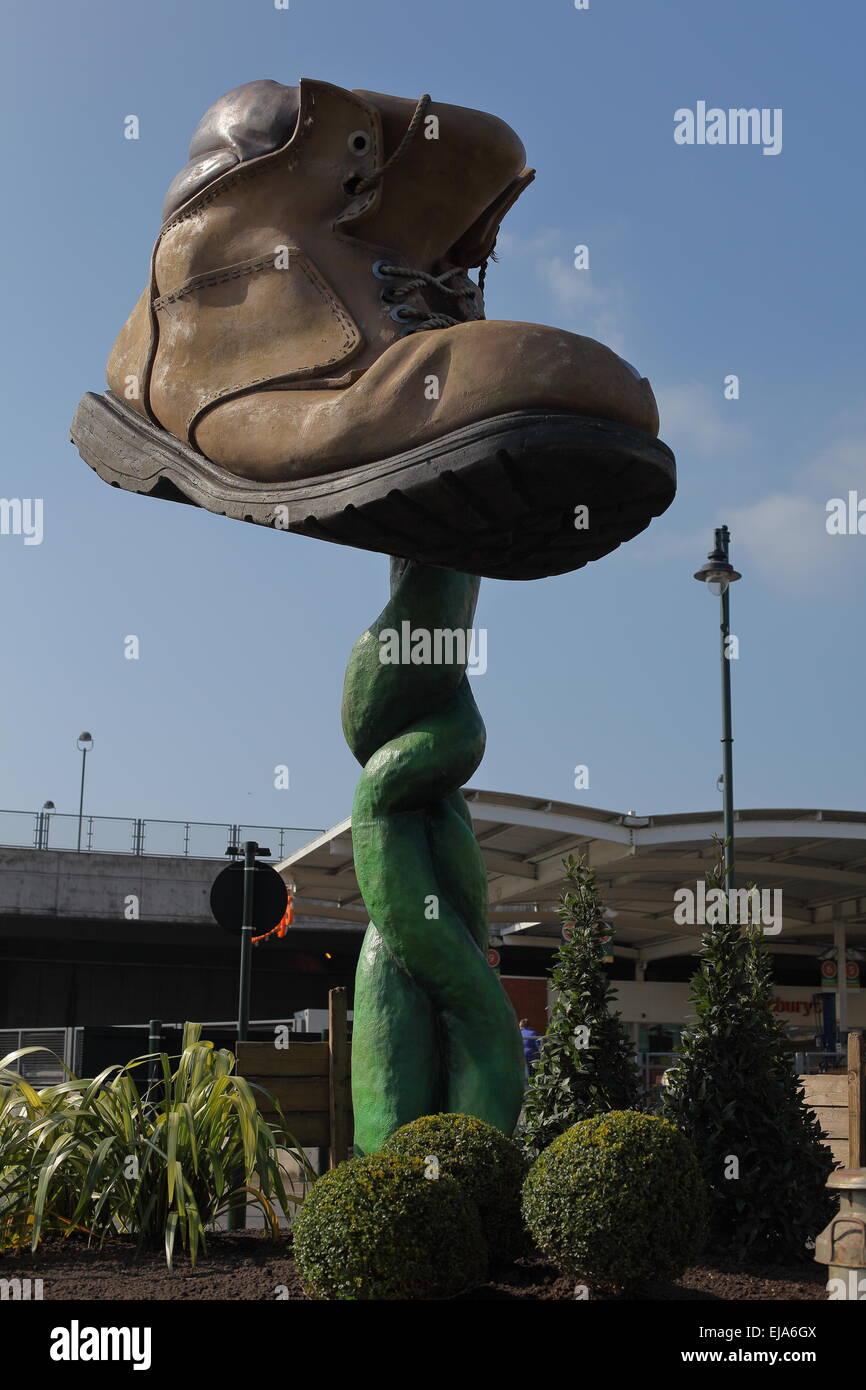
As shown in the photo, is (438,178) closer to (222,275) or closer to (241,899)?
(222,275)

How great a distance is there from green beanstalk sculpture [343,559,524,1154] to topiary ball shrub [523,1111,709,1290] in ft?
4.07

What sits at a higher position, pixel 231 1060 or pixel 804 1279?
pixel 231 1060

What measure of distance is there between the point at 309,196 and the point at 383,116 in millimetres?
450

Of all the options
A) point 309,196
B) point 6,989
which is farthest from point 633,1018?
point 309,196

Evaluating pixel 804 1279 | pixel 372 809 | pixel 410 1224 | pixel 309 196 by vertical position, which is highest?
pixel 309 196

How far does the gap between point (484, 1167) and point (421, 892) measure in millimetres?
1387

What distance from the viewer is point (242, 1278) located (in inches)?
212


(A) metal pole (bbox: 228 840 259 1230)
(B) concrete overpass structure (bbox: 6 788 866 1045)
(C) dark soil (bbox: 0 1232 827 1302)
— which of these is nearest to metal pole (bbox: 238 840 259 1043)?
(A) metal pole (bbox: 228 840 259 1230)

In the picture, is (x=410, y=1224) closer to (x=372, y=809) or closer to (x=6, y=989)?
(x=372, y=809)

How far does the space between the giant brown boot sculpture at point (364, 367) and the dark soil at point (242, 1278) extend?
9.17 feet

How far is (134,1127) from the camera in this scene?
631cm

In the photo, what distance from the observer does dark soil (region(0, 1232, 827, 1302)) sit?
5.10 metres

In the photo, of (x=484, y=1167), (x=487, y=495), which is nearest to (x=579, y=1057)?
(x=484, y=1167)

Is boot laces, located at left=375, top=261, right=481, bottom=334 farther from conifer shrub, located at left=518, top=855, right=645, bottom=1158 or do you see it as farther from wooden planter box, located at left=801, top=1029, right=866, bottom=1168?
wooden planter box, located at left=801, top=1029, right=866, bottom=1168
